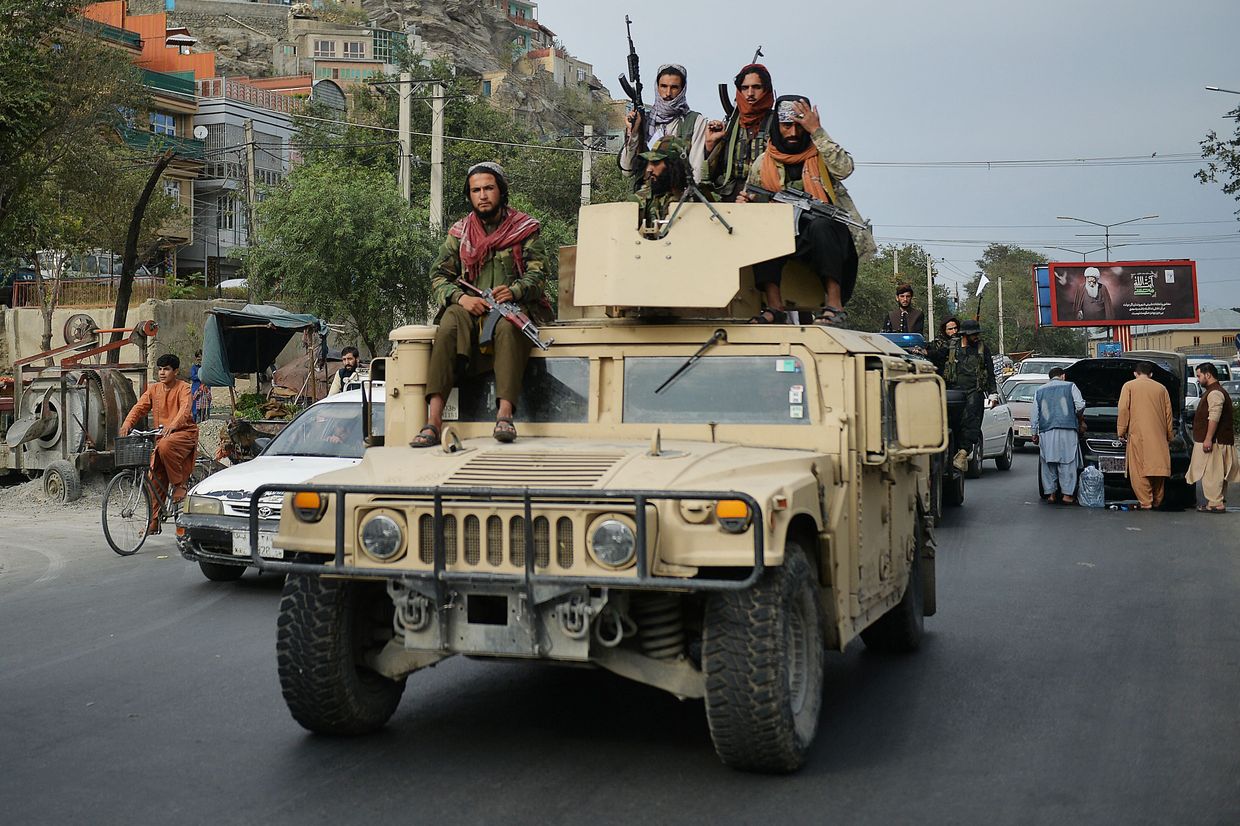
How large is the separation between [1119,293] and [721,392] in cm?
4769

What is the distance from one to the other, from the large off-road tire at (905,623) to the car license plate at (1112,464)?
1012 cm

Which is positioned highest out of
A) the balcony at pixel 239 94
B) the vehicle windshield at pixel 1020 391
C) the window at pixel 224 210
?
the balcony at pixel 239 94

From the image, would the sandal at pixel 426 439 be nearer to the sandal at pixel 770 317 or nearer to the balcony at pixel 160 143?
the sandal at pixel 770 317

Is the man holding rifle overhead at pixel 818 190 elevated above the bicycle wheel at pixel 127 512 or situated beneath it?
elevated above

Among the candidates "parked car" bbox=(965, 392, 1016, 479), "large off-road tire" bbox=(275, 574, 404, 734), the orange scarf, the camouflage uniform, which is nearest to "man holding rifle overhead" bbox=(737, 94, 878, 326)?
the orange scarf

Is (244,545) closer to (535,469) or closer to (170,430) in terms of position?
(170,430)

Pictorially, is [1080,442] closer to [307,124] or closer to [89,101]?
[89,101]

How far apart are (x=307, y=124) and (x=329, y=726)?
49353 millimetres

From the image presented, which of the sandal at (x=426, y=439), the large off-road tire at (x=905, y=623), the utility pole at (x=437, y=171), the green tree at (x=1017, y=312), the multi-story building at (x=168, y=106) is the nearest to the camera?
the sandal at (x=426, y=439)

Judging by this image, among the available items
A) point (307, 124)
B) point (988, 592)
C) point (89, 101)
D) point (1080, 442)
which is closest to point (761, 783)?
point (988, 592)

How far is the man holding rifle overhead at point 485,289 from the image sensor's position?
6.57 meters

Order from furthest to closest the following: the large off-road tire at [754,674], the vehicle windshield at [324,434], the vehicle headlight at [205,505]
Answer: the vehicle windshield at [324,434], the vehicle headlight at [205,505], the large off-road tire at [754,674]

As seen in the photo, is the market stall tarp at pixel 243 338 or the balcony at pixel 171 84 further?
the balcony at pixel 171 84

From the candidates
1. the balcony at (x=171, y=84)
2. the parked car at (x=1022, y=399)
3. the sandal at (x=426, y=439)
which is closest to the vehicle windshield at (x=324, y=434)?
the sandal at (x=426, y=439)
